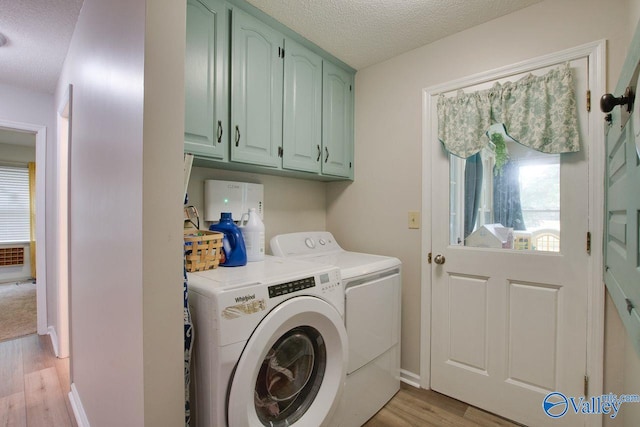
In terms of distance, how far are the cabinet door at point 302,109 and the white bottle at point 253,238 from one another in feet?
1.44

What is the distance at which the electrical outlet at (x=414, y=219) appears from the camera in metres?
2.00

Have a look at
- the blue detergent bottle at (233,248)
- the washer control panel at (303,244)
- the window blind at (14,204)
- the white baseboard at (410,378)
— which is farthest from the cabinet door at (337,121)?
the window blind at (14,204)

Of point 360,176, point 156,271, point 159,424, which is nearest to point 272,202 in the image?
point 360,176

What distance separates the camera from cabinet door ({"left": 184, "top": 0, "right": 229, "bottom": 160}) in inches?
54.6

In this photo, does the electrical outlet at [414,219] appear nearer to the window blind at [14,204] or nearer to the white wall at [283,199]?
the white wall at [283,199]

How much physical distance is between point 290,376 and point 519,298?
4.38ft

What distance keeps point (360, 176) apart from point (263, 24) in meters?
1.22

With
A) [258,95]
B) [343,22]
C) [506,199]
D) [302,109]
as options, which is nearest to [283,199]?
[302,109]

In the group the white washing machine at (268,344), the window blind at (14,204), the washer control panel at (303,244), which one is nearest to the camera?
the white washing machine at (268,344)

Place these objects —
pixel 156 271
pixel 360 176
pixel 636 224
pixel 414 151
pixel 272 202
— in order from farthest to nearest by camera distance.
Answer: pixel 360 176
pixel 272 202
pixel 414 151
pixel 156 271
pixel 636 224

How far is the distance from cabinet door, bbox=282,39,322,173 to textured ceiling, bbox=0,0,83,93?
123cm

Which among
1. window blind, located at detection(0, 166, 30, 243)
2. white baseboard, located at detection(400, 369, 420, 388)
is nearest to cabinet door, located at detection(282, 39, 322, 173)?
white baseboard, located at detection(400, 369, 420, 388)

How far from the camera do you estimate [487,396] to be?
1743mm

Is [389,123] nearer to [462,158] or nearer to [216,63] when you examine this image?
[462,158]
